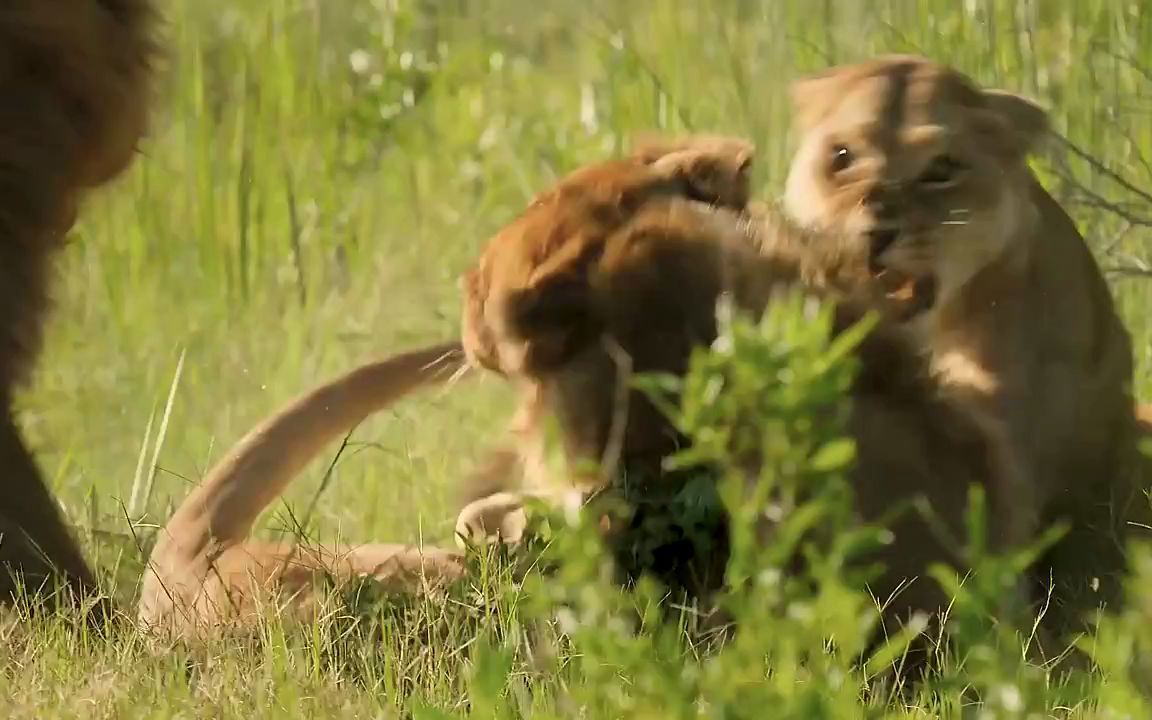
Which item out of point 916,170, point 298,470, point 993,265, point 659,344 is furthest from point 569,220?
point 993,265

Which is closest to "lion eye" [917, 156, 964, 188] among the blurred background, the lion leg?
the blurred background

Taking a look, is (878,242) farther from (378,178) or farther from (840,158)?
(378,178)

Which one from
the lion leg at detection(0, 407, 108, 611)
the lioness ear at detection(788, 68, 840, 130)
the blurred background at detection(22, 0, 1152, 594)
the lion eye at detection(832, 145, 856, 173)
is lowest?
the blurred background at detection(22, 0, 1152, 594)

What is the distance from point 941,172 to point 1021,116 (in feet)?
0.96

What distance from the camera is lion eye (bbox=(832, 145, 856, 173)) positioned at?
142 inches

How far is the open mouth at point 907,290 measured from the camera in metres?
3.43

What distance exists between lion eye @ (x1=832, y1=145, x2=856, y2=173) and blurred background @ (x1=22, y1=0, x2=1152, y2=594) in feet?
2.26

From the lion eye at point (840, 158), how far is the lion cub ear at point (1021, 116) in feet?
1.14

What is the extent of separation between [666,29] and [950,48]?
4.00 ft

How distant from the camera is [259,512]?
Answer: 366 cm

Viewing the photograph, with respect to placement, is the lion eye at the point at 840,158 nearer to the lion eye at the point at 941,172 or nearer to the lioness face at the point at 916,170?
the lioness face at the point at 916,170

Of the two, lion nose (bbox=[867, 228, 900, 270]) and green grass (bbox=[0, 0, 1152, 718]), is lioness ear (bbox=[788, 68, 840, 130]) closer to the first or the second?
lion nose (bbox=[867, 228, 900, 270])

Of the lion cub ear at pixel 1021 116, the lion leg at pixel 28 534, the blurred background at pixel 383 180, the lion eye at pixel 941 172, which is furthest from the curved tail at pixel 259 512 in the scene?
the lion cub ear at pixel 1021 116

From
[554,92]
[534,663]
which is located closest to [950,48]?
[554,92]
